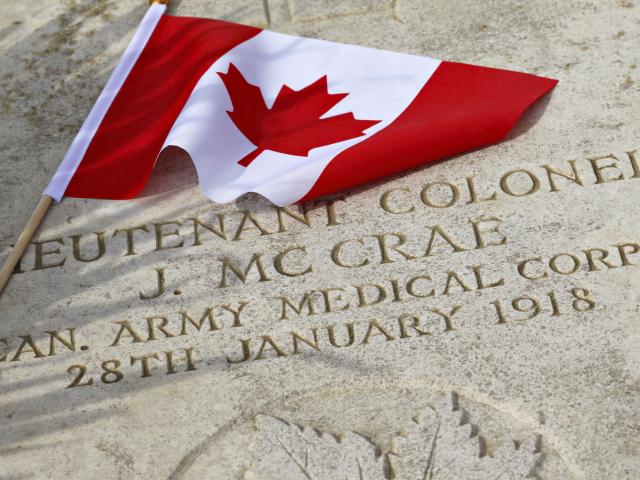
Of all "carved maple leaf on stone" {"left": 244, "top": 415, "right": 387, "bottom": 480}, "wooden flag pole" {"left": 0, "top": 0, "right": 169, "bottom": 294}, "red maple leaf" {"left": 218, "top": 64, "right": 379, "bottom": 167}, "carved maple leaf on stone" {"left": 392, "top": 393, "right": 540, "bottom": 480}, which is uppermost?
"red maple leaf" {"left": 218, "top": 64, "right": 379, "bottom": 167}

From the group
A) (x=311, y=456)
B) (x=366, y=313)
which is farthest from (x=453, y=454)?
(x=366, y=313)

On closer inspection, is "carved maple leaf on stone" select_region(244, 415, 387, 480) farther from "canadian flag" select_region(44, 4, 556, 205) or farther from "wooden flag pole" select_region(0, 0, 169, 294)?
"wooden flag pole" select_region(0, 0, 169, 294)

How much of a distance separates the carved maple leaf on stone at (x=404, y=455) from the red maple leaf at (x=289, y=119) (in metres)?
1.48

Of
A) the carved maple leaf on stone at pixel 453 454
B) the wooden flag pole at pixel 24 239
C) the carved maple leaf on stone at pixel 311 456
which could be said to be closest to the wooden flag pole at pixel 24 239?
the wooden flag pole at pixel 24 239

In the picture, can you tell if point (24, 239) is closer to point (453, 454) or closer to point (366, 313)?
point (366, 313)

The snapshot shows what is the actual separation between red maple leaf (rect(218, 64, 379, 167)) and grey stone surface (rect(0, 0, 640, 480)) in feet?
0.93

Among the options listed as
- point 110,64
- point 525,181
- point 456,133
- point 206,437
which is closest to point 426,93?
point 456,133

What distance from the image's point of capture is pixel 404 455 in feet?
13.4

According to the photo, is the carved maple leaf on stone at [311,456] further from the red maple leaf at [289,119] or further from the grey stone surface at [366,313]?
the red maple leaf at [289,119]

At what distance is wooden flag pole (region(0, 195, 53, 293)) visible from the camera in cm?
489

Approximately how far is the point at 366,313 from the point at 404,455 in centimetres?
72

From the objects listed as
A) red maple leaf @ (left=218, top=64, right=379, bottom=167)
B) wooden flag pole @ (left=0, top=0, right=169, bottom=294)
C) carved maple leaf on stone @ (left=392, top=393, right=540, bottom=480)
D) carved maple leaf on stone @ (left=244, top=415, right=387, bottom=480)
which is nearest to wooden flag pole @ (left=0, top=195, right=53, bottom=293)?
wooden flag pole @ (left=0, top=0, right=169, bottom=294)

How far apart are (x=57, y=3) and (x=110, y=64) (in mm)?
671

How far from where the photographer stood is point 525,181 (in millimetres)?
5059
